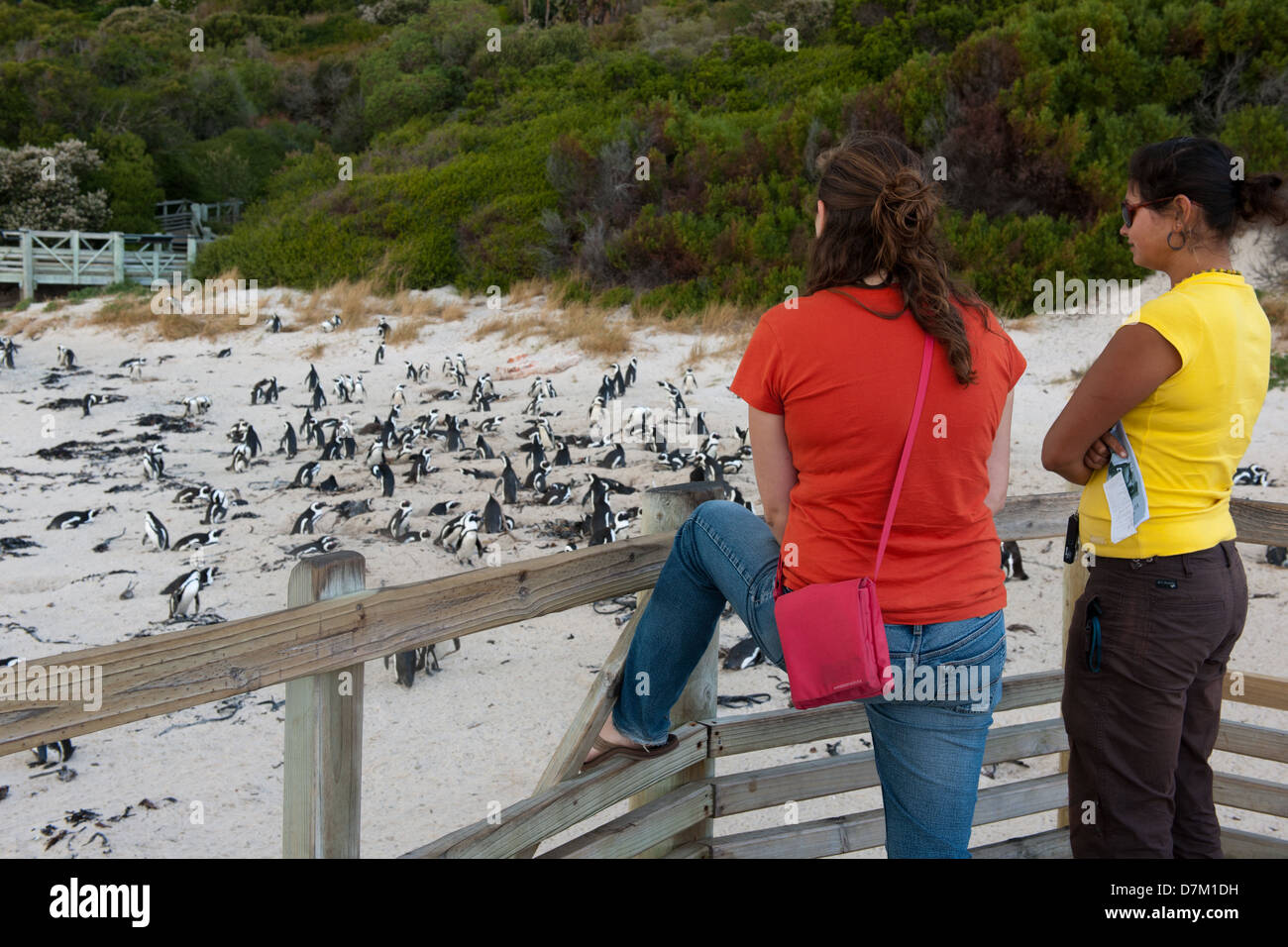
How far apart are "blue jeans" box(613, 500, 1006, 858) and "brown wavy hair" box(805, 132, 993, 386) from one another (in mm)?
537

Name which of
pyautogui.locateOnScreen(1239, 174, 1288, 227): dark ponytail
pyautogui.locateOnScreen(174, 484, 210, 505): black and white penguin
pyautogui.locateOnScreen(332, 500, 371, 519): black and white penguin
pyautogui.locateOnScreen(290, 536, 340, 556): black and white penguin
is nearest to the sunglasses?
pyautogui.locateOnScreen(1239, 174, 1288, 227): dark ponytail

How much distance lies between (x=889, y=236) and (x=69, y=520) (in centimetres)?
934

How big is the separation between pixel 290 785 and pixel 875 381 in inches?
57.2

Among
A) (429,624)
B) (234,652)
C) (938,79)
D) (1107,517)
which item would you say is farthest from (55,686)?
(938,79)

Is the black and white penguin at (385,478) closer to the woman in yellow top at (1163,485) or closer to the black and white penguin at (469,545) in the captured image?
the black and white penguin at (469,545)

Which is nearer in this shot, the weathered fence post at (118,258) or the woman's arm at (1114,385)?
the woman's arm at (1114,385)

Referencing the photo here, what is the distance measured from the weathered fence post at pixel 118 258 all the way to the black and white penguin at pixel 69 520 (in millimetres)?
14928

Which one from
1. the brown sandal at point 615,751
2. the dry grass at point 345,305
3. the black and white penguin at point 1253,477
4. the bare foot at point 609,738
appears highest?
the dry grass at point 345,305

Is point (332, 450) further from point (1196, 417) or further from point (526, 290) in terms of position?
point (1196, 417)

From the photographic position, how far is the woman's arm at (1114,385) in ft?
7.52

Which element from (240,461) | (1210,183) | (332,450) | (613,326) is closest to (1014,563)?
(1210,183)

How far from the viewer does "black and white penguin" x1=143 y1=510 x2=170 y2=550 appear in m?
8.82

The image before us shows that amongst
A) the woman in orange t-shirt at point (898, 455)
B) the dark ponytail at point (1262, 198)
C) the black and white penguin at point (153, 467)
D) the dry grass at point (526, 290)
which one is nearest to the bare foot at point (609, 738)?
the woman in orange t-shirt at point (898, 455)
